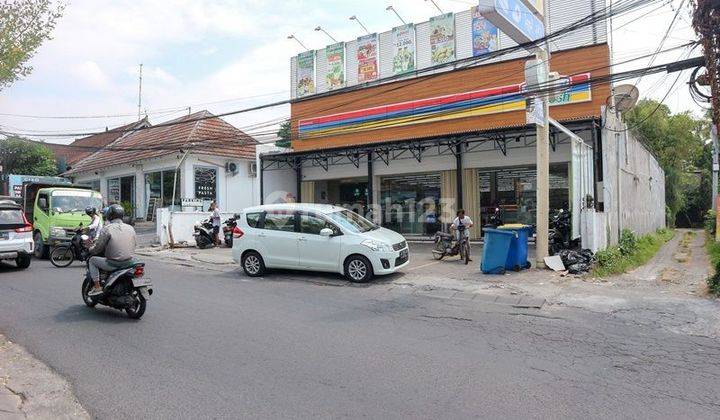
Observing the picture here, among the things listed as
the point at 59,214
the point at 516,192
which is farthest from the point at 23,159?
the point at 516,192

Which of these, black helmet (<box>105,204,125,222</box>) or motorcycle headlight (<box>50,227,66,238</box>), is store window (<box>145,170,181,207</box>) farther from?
black helmet (<box>105,204,125,222</box>)

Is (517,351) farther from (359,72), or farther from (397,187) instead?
(359,72)

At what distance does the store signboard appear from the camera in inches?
353

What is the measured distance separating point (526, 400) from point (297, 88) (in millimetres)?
21473

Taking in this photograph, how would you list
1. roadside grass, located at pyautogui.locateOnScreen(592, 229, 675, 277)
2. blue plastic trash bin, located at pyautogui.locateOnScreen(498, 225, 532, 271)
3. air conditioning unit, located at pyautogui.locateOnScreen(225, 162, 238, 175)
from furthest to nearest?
1. air conditioning unit, located at pyautogui.locateOnScreen(225, 162, 238, 175)
2. blue plastic trash bin, located at pyautogui.locateOnScreen(498, 225, 532, 271)
3. roadside grass, located at pyautogui.locateOnScreen(592, 229, 675, 277)

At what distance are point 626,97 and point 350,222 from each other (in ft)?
33.2

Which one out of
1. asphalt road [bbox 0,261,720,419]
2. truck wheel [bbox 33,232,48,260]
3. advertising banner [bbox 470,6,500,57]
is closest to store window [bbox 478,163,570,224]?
advertising banner [bbox 470,6,500,57]

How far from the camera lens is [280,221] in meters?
11.5

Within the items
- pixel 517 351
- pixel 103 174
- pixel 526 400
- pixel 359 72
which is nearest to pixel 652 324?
pixel 517 351

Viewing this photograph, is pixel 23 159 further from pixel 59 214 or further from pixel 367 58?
Result: pixel 367 58

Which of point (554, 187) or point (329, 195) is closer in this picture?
point (554, 187)

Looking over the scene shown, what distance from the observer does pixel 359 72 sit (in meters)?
21.9

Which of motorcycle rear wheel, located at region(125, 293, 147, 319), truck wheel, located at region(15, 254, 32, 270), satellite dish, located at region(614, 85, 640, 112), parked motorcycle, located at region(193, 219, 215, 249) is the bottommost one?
motorcycle rear wheel, located at region(125, 293, 147, 319)

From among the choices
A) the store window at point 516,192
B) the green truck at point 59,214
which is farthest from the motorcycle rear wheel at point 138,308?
the store window at point 516,192
